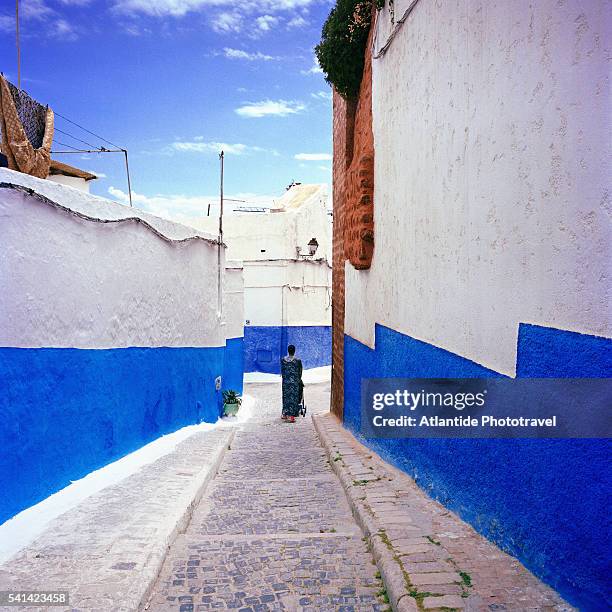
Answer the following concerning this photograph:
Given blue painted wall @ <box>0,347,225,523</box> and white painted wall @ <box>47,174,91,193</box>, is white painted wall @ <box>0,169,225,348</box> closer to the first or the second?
blue painted wall @ <box>0,347,225,523</box>

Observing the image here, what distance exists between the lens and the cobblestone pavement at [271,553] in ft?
10.3

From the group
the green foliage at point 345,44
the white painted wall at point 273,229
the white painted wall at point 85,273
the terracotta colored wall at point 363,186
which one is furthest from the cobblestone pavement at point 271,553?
the white painted wall at point 273,229

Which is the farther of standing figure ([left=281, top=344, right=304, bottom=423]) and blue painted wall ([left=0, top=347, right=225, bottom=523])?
standing figure ([left=281, top=344, right=304, bottom=423])

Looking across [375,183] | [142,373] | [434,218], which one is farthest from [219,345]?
[434,218]

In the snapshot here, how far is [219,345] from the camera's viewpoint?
35.0 ft

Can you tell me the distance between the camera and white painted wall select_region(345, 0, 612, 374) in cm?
253

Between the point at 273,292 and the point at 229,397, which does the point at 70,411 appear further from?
the point at 273,292

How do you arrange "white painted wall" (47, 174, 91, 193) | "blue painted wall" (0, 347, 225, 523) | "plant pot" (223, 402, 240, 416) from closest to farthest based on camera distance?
"blue painted wall" (0, 347, 225, 523) < "plant pot" (223, 402, 240, 416) < "white painted wall" (47, 174, 91, 193)

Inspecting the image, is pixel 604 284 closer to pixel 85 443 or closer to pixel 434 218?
pixel 434 218

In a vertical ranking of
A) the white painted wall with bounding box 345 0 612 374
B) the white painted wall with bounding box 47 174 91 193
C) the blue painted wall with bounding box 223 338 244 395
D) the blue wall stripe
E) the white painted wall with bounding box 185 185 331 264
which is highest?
the white painted wall with bounding box 47 174 91 193

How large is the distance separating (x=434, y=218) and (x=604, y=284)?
7.66 feet

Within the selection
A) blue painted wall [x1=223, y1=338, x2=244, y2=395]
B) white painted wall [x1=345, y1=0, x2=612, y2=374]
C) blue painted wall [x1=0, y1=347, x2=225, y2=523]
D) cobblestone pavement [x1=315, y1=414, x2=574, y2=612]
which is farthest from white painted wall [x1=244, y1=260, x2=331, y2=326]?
cobblestone pavement [x1=315, y1=414, x2=574, y2=612]

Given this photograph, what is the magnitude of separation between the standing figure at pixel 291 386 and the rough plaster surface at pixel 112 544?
5.72m

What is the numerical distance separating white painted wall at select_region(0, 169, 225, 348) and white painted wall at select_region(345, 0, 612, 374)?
270cm
